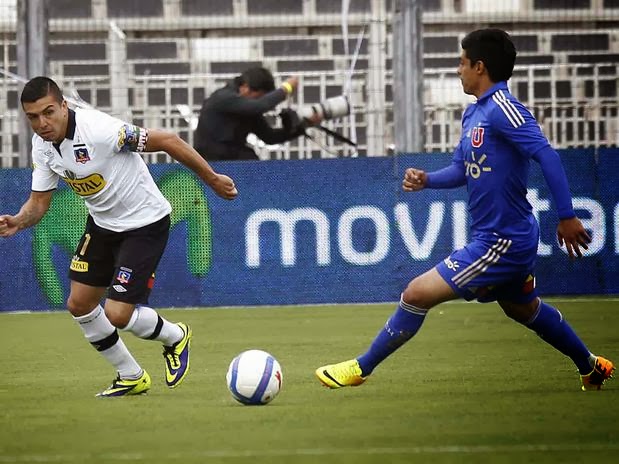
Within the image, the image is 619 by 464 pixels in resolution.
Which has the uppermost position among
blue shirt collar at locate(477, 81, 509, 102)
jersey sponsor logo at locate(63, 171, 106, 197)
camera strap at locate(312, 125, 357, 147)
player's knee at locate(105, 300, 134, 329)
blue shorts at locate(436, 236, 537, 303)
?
blue shirt collar at locate(477, 81, 509, 102)

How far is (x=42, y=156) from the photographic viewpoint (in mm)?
7633

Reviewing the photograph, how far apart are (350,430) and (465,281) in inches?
47.7

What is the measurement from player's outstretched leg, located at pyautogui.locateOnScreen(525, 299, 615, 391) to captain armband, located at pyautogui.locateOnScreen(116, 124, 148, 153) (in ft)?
7.21

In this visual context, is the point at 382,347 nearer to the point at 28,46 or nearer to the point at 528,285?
the point at 528,285

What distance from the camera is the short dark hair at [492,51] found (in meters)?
6.79

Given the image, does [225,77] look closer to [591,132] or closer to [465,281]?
[591,132]

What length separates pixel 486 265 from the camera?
21.8ft

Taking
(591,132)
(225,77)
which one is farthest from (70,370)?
(591,132)

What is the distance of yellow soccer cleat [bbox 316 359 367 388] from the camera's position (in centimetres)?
701

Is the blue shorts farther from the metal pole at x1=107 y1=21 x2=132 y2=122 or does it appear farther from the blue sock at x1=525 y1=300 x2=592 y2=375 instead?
the metal pole at x1=107 y1=21 x2=132 y2=122

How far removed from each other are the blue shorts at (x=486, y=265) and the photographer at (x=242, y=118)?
7.08 metres

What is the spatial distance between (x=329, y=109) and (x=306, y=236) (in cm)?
129

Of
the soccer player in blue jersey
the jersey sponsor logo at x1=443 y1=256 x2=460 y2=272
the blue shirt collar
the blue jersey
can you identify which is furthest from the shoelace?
the blue shirt collar

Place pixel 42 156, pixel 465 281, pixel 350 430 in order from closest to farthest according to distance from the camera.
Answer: pixel 350 430, pixel 465 281, pixel 42 156
